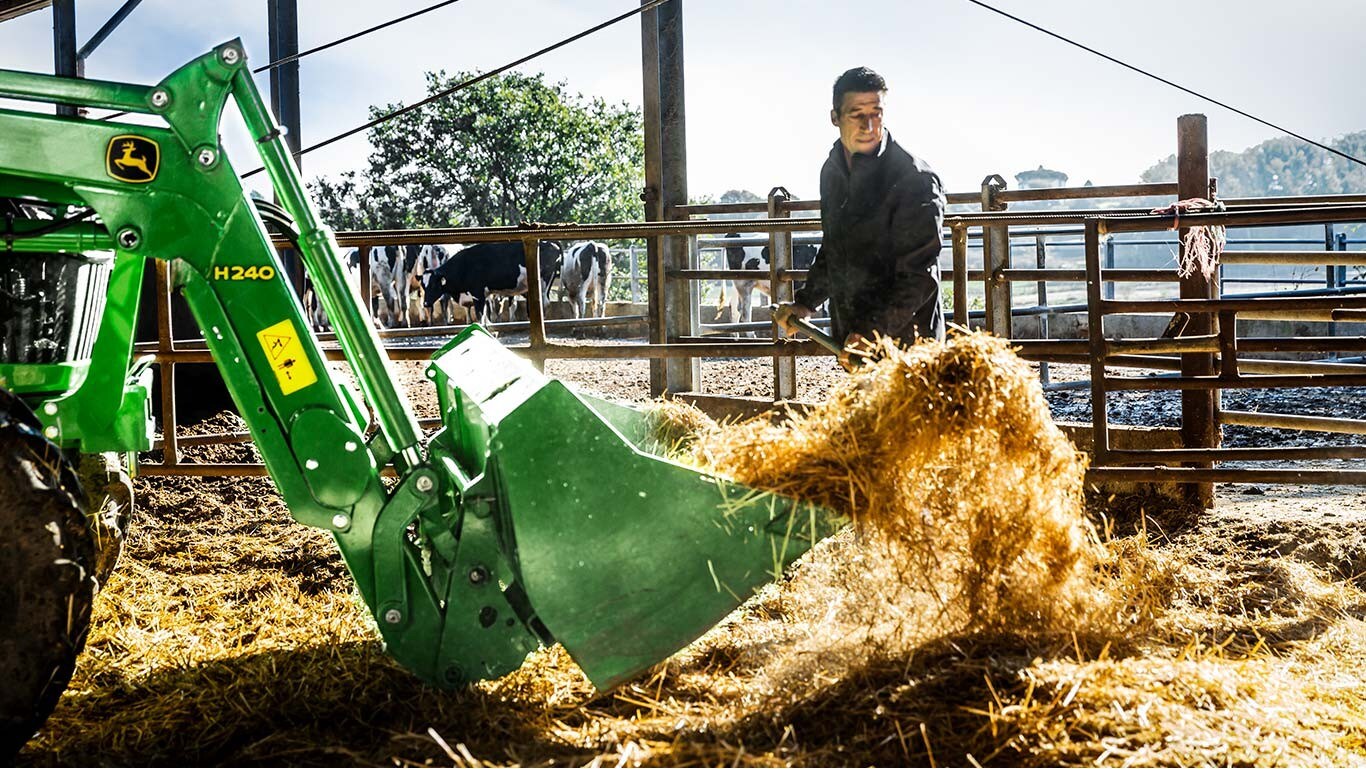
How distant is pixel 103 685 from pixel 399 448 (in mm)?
1263

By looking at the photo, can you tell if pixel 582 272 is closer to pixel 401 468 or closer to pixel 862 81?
pixel 862 81

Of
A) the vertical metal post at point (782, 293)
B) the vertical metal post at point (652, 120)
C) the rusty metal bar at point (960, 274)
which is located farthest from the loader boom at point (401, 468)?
the vertical metal post at point (652, 120)

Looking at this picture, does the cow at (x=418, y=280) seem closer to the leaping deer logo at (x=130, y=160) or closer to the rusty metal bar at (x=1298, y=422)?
the rusty metal bar at (x=1298, y=422)

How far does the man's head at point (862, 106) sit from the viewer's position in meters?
4.05

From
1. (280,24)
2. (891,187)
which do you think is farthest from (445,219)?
(891,187)

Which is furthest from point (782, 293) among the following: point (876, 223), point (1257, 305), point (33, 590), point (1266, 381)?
point (33, 590)

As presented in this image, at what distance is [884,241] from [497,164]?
84.0 ft

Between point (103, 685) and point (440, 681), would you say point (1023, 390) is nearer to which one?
point (440, 681)

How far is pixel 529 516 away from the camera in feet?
10.0

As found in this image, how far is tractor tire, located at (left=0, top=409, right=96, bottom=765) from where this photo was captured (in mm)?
2834

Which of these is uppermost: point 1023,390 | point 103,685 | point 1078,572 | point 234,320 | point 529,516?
point 234,320

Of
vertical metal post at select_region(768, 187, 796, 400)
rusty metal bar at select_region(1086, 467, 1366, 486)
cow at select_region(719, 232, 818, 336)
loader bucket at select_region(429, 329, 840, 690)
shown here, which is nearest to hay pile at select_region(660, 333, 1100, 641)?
loader bucket at select_region(429, 329, 840, 690)

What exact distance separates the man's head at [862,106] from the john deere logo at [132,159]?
7.11 feet

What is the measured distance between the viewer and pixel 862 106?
13.3 feet
